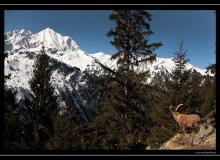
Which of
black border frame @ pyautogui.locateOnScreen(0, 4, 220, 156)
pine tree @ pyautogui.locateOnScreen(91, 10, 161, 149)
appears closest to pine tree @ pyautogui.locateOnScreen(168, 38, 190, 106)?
pine tree @ pyautogui.locateOnScreen(91, 10, 161, 149)

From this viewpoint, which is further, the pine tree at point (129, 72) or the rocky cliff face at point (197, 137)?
the pine tree at point (129, 72)

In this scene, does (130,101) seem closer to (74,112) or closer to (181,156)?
(74,112)

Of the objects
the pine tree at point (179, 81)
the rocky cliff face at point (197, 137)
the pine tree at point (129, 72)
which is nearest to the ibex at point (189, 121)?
the rocky cliff face at point (197, 137)

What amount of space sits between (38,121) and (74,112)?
15.9 ft

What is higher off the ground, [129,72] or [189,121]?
[129,72]

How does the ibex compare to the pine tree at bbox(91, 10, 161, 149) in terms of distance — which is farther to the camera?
the pine tree at bbox(91, 10, 161, 149)

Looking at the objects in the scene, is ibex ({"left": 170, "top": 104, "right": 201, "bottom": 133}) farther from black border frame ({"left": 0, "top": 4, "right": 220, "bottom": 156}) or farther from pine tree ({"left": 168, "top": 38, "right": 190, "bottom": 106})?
pine tree ({"left": 168, "top": 38, "right": 190, "bottom": 106})

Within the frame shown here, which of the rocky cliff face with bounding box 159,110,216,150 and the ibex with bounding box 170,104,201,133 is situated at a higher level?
the ibex with bounding box 170,104,201,133
